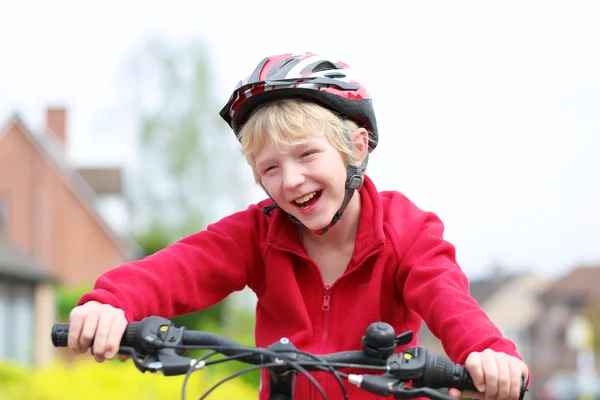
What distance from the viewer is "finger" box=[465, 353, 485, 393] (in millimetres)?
2386

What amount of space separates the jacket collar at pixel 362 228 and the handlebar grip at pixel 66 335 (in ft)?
2.69

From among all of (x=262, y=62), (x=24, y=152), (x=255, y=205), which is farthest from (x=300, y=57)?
(x=24, y=152)

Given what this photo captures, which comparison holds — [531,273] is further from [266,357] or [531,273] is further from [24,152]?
[266,357]

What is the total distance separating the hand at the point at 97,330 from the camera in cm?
254

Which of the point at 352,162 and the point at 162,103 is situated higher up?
the point at 352,162

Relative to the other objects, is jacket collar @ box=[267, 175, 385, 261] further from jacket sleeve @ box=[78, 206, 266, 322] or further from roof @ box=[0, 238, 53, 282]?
roof @ box=[0, 238, 53, 282]

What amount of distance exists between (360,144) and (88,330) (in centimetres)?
115

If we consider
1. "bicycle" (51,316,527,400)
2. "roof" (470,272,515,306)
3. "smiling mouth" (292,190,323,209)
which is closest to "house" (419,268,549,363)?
"roof" (470,272,515,306)

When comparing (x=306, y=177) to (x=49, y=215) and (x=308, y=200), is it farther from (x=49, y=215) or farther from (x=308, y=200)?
(x=49, y=215)

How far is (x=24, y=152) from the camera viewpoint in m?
39.4

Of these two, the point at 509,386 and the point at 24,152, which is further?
the point at 24,152

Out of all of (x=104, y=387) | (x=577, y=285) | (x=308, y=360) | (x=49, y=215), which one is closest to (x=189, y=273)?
(x=308, y=360)

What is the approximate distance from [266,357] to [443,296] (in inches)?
25.0

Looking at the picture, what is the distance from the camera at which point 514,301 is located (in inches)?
2972
